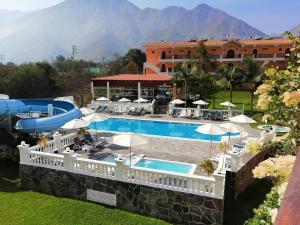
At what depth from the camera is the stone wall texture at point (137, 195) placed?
879cm

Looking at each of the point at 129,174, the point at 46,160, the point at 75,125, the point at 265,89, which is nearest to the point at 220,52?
the point at 75,125

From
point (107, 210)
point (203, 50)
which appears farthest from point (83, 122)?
point (203, 50)

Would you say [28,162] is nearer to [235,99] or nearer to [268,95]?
[268,95]

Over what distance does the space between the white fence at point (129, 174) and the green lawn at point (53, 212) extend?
1073mm

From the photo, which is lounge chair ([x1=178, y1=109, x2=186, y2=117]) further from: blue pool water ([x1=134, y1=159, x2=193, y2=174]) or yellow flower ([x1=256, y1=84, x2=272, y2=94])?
yellow flower ([x1=256, y1=84, x2=272, y2=94])

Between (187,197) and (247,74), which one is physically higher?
(247,74)

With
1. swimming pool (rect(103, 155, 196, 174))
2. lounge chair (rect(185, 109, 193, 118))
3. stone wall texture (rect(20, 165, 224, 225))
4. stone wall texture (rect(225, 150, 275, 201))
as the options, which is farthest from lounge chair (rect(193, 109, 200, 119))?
stone wall texture (rect(20, 165, 224, 225))

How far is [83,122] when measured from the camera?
1418cm

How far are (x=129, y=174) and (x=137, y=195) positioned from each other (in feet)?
2.38

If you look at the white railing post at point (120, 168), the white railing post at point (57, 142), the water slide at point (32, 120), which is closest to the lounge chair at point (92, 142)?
the water slide at point (32, 120)

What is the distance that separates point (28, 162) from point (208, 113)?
16.5 meters

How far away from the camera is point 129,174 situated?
9.70 m

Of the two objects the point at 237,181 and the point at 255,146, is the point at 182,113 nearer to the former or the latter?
the point at 237,181

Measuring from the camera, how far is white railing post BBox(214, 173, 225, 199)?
8.39 m
